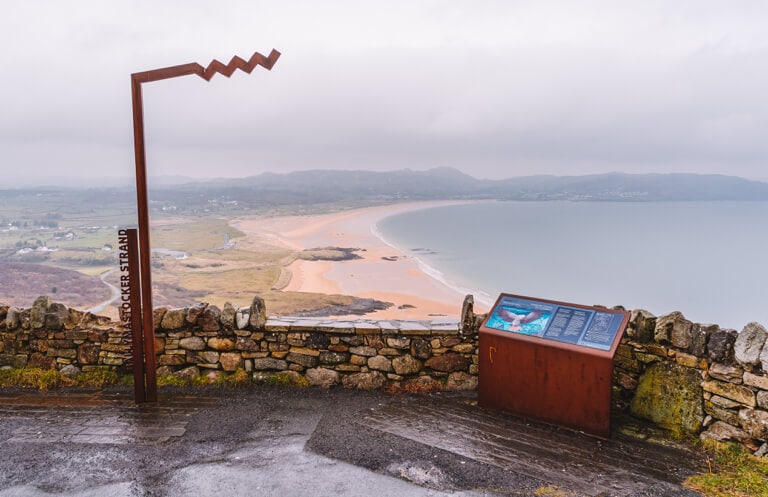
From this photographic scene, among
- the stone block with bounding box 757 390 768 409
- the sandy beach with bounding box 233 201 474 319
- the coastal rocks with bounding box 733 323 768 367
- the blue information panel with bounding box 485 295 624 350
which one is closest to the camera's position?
the stone block with bounding box 757 390 768 409

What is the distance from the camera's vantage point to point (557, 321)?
5.46 metres

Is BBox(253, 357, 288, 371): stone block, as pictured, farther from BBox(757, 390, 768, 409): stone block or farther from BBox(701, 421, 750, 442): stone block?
BBox(757, 390, 768, 409): stone block

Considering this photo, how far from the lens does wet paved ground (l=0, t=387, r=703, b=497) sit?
4.14m

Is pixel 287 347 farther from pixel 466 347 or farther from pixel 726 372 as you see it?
pixel 726 372

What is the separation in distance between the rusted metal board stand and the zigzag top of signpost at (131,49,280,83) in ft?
11.8

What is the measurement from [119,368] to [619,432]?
5.70 m

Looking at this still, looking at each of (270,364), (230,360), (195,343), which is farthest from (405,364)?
(195,343)

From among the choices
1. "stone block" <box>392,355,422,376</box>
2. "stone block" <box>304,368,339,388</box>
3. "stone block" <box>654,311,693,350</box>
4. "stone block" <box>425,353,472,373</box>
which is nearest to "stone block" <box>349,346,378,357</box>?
"stone block" <box>392,355,422,376</box>

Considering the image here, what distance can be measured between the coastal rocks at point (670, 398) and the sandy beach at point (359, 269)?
28.6 feet

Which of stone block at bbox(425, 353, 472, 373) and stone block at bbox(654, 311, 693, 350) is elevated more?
stone block at bbox(654, 311, 693, 350)

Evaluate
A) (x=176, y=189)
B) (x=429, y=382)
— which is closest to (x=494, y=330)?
(x=429, y=382)

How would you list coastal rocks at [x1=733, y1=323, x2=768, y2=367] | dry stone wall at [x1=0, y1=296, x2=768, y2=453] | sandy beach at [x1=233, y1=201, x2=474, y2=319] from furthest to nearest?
sandy beach at [x1=233, y1=201, x2=474, y2=319] → dry stone wall at [x1=0, y1=296, x2=768, y2=453] → coastal rocks at [x1=733, y1=323, x2=768, y2=367]

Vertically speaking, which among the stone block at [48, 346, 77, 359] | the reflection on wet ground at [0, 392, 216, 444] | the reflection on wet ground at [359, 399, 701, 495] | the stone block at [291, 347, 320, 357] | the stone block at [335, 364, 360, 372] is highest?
the stone block at [291, 347, 320, 357]

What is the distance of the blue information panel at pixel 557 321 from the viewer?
16.9 ft
